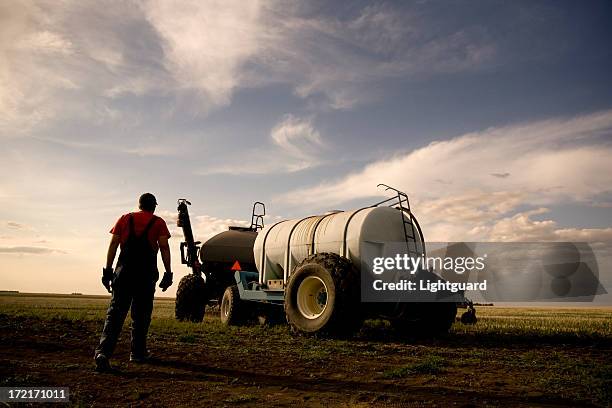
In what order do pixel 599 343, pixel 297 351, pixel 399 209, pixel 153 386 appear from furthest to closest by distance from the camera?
pixel 399 209 < pixel 599 343 < pixel 297 351 < pixel 153 386

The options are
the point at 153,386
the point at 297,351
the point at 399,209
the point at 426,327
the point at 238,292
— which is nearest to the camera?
the point at 153,386

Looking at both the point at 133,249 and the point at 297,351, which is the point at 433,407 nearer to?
the point at 297,351

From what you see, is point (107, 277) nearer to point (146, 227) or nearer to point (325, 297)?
point (146, 227)

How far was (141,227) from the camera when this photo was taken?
19.5 feet

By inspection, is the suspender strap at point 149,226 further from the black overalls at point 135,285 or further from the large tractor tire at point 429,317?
the large tractor tire at point 429,317

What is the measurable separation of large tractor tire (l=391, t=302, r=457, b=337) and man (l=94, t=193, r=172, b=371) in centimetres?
592

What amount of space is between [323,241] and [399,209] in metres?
1.92

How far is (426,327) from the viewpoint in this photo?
33.3 ft

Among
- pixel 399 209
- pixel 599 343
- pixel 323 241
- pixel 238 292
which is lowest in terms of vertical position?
pixel 599 343

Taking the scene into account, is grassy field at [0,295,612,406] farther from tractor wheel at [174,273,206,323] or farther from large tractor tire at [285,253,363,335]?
tractor wheel at [174,273,206,323]

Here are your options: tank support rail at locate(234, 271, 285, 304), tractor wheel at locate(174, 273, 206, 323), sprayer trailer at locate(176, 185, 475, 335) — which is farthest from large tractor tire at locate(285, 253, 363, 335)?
tractor wheel at locate(174, 273, 206, 323)

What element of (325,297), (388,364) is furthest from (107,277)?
(325,297)

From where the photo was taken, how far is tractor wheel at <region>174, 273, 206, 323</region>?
14.4m

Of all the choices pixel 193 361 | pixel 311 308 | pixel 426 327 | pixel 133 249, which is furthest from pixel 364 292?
pixel 133 249
